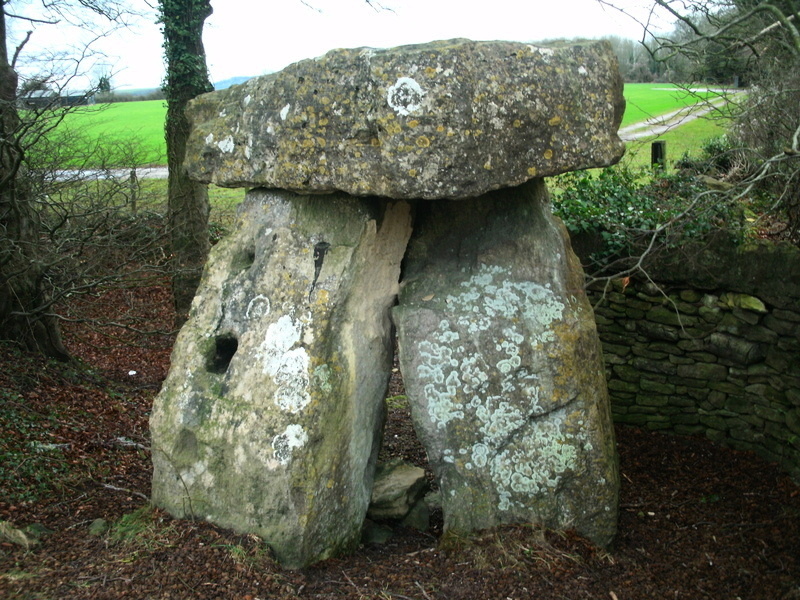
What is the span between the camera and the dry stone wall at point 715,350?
5.86 m

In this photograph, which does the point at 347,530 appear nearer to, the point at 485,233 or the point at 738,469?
the point at 485,233

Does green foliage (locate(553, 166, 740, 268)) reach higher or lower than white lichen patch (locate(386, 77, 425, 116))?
lower

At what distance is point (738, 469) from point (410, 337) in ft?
10.6

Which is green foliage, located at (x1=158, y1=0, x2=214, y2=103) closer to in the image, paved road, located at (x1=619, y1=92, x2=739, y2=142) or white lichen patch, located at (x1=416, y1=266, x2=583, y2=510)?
paved road, located at (x1=619, y1=92, x2=739, y2=142)

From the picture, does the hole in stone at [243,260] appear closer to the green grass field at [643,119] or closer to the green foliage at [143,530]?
the green foliage at [143,530]

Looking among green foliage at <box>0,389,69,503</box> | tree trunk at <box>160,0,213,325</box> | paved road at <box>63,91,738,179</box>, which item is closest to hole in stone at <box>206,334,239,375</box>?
green foliage at <box>0,389,69,503</box>

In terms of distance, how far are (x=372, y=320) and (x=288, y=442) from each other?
92cm

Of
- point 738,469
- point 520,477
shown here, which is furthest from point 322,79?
point 738,469

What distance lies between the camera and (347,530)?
4.57 meters

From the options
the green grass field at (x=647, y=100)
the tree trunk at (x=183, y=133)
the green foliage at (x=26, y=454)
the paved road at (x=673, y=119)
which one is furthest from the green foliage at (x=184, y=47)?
the green grass field at (x=647, y=100)

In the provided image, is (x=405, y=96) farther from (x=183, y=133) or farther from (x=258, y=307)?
(x=183, y=133)

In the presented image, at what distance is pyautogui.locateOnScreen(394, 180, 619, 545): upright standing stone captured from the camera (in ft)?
15.0

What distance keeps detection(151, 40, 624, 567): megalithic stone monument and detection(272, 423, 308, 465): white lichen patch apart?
0.01 m

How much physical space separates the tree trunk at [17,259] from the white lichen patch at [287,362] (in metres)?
3.27
